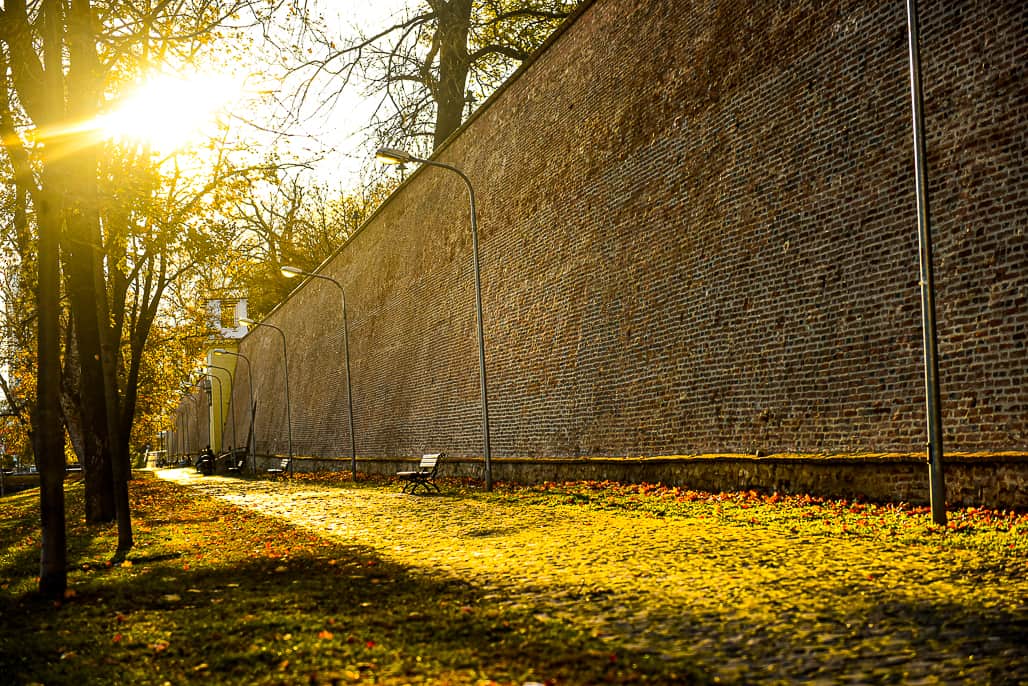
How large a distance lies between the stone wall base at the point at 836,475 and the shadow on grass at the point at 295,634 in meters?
5.17

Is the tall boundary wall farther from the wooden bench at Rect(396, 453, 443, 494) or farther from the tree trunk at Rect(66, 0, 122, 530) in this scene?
the tree trunk at Rect(66, 0, 122, 530)

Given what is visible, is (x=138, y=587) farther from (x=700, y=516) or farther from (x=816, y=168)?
(x=816, y=168)

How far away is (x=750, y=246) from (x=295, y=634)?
8797 millimetres

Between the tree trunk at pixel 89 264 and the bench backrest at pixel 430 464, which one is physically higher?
the tree trunk at pixel 89 264

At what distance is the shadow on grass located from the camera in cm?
458

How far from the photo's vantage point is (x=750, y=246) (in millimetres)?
12344

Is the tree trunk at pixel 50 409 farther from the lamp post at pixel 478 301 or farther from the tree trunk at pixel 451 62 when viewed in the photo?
the tree trunk at pixel 451 62

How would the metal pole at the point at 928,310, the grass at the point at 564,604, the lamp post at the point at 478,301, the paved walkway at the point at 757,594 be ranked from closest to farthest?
the paved walkway at the point at 757,594, the grass at the point at 564,604, the metal pole at the point at 928,310, the lamp post at the point at 478,301

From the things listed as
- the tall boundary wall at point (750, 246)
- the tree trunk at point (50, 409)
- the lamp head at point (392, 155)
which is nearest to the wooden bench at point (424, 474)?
the tall boundary wall at point (750, 246)

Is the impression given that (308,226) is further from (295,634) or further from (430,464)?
(295,634)

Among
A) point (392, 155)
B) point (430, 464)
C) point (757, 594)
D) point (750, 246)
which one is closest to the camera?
point (757, 594)

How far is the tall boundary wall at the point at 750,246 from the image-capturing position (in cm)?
909

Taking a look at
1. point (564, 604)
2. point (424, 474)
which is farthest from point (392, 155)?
point (564, 604)

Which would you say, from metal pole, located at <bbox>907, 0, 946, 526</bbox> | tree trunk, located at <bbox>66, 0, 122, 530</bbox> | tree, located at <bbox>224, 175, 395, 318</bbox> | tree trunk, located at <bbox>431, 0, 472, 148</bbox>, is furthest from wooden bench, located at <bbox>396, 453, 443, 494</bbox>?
tree, located at <bbox>224, 175, 395, 318</bbox>
